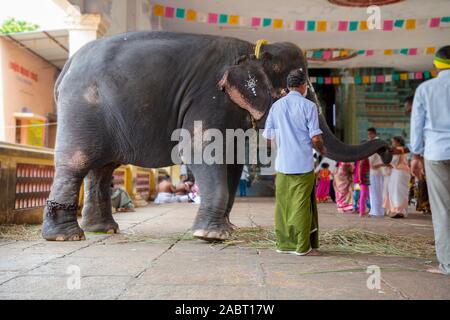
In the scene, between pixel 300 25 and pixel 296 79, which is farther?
pixel 300 25

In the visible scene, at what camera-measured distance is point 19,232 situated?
17.6 feet

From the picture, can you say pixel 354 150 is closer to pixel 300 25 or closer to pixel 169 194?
pixel 169 194

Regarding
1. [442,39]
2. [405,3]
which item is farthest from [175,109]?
[442,39]

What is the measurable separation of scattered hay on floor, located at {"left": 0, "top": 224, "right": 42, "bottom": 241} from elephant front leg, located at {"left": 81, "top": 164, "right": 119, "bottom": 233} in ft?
1.82

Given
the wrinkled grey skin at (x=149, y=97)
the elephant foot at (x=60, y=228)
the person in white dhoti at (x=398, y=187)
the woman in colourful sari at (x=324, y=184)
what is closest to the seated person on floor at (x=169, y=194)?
the woman in colourful sari at (x=324, y=184)

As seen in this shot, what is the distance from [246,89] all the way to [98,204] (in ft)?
7.14

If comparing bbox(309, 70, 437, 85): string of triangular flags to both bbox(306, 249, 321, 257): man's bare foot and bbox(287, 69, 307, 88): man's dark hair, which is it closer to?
bbox(287, 69, 307, 88): man's dark hair

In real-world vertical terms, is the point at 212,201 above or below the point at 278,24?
below

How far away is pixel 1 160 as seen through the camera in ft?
18.7

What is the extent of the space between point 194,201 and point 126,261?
905 cm

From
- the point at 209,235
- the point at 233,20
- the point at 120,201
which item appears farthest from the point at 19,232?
the point at 233,20

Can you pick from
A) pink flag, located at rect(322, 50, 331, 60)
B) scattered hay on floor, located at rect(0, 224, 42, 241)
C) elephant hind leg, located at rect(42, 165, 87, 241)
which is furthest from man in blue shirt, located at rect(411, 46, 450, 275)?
pink flag, located at rect(322, 50, 331, 60)

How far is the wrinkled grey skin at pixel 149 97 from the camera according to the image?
4.76 m

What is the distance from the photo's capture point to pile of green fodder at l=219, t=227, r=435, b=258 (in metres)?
4.13
